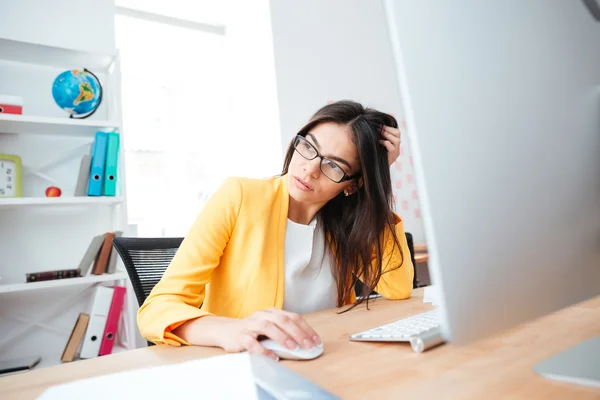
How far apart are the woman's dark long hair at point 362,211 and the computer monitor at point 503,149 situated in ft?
2.38

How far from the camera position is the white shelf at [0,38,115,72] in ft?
A: 6.82

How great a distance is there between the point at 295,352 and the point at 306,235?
64 cm

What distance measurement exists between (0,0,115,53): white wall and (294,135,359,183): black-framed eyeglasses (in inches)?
64.2

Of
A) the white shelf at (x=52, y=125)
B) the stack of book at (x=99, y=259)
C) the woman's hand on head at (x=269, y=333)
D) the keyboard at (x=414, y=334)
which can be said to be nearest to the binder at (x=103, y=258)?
the stack of book at (x=99, y=259)

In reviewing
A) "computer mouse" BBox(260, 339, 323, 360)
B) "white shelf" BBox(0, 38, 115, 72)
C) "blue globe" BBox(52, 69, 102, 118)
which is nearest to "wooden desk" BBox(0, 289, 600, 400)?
"computer mouse" BBox(260, 339, 323, 360)

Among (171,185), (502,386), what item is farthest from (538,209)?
(171,185)

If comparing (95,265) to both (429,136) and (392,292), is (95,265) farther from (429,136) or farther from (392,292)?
(429,136)

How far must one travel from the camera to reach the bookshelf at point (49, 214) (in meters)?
2.09

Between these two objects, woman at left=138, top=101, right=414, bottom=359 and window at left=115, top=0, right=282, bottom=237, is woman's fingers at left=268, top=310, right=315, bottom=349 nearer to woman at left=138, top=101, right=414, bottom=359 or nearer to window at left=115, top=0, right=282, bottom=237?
woman at left=138, top=101, right=414, bottom=359

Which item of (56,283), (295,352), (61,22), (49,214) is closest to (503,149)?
(295,352)

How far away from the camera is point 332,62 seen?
2.98 m

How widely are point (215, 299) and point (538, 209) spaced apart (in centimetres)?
87

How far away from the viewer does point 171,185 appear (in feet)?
9.29

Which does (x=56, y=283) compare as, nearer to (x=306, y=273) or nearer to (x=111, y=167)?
(x=111, y=167)
